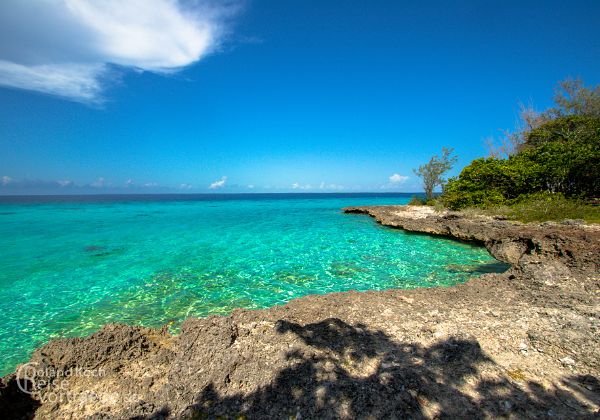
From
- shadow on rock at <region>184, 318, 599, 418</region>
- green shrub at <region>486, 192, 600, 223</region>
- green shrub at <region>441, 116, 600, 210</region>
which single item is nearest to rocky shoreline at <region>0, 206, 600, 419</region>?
shadow on rock at <region>184, 318, 599, 418</region>

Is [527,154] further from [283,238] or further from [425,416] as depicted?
[425,416]

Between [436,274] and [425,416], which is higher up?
[425,416]

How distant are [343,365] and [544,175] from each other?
27852mm

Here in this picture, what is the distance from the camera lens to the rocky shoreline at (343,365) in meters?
3.58

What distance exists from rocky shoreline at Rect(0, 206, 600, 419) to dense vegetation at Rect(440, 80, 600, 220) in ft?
55.1

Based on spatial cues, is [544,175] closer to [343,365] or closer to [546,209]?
[546,209]

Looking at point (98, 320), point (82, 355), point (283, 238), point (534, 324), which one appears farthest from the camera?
point (283, 238)

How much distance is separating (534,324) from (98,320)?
10.7m

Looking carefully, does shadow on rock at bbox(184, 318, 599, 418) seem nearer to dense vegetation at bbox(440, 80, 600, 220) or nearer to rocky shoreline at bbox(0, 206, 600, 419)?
rocky shoreline at bbox(0, 206, 600, 419)

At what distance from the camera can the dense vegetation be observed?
2088 cm

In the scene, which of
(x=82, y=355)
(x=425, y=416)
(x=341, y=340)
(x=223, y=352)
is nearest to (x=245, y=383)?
(x=223, y=352)

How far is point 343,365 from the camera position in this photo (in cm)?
436

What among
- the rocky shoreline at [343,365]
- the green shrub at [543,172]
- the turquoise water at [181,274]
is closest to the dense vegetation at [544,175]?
the green shrub at [543,172]

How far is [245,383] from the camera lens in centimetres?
396
